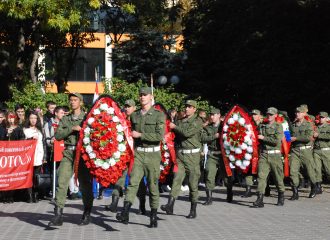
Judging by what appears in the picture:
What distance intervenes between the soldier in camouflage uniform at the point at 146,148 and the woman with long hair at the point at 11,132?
482 cm

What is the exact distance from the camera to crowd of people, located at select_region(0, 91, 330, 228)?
1234 centimetres

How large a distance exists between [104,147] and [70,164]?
0.76 meters

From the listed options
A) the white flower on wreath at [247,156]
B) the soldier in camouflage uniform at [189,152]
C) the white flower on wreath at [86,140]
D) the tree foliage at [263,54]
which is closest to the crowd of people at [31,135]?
the soldier in camouflage uniform at [189,152]

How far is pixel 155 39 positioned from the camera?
119 feet

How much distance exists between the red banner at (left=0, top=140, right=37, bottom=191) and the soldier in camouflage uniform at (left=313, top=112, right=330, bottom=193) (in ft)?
23.8

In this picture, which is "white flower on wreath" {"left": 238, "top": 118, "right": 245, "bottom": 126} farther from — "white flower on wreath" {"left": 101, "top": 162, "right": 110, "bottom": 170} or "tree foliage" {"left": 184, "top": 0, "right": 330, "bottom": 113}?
"tree foliage" {"left": 184, "top": 0, "right": 330, "bottom": 113}

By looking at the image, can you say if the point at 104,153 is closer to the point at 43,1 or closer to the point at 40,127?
the point at 40,127

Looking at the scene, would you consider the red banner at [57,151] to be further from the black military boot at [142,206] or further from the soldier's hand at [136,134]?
the soldier's hand at [136,134]

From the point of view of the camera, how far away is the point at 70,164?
12.5 meters

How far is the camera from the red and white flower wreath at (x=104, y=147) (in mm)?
12148

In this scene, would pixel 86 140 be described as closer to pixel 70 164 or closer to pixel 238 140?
pixel 70 164

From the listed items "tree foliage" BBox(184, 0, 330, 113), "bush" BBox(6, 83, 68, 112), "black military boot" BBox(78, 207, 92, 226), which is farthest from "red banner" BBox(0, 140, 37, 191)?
"tree foliage" BBox(184, 0, 330, 113)

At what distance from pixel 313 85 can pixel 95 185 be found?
1237 cm

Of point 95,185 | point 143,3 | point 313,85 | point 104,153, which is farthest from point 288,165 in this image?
point 143,3
